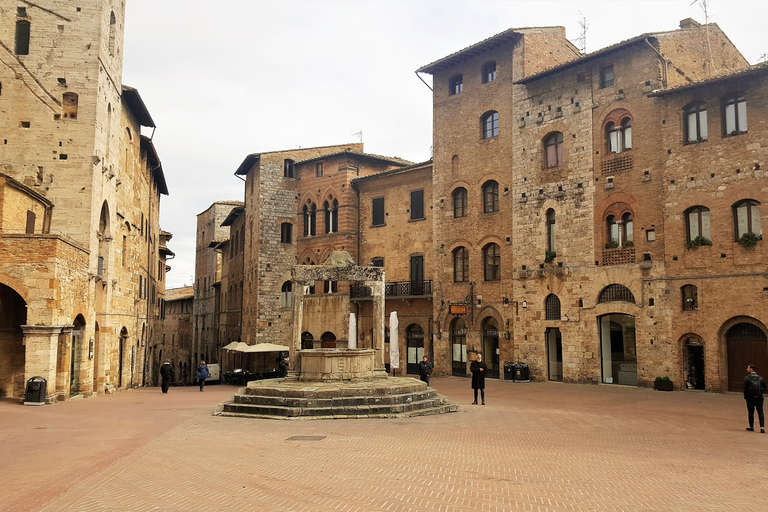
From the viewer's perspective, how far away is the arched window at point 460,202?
30875 millimetres

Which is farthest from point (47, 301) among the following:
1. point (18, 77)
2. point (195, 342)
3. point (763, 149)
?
point (195, 342)

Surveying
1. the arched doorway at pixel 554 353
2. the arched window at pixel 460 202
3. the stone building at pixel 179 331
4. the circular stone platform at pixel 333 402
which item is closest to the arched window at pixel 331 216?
the arched window at pixel 460 202

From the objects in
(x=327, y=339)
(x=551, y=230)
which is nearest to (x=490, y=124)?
(x=551, y=230)

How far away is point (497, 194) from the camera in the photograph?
2959cm

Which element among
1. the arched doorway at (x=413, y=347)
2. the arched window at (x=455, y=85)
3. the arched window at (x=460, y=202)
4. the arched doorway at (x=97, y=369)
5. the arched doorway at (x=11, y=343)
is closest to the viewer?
the arched doorway at (x=11, y=343)

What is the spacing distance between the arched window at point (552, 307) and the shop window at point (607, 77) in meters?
8.71

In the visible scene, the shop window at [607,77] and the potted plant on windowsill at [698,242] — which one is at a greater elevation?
the shop window at [607,77]

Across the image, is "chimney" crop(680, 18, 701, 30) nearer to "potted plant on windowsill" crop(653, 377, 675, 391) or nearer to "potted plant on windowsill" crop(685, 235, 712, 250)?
"potted plant on windowsill" crop(685, 235, 712, 250)

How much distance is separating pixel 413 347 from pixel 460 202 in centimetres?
780

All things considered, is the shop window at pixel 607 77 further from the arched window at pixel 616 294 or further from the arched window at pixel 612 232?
the arched window at pixel 616 294

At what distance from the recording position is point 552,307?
26875mm

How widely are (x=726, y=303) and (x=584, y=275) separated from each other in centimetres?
546

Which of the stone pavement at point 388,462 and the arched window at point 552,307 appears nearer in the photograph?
the stone pavement at point 388,462

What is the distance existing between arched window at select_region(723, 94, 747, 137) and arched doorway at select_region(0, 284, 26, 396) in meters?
23.7
